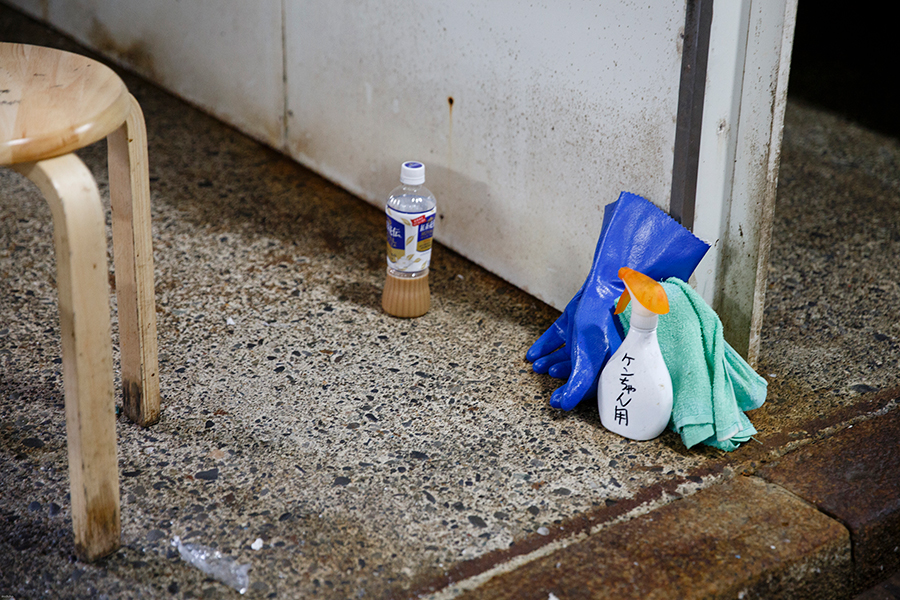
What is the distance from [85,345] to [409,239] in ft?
3.33

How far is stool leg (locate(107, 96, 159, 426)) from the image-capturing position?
5.02 ft

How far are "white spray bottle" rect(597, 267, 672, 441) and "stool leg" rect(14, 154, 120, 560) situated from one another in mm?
974

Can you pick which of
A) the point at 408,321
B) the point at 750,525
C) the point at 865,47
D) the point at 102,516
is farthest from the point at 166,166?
the point at 865,47

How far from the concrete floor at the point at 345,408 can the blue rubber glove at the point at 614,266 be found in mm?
107

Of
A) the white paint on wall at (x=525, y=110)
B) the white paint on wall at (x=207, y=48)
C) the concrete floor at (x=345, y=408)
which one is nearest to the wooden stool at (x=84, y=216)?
the concrete floor at (x=345, y=408)

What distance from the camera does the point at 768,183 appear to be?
1863 mm

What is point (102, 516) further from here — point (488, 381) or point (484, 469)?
point (488, 381)

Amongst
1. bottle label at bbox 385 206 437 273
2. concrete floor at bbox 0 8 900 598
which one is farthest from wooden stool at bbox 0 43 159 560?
bottle label at bbox 385 206 437 273

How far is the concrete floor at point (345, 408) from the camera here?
4.89ft

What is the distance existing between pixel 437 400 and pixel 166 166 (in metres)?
1.66

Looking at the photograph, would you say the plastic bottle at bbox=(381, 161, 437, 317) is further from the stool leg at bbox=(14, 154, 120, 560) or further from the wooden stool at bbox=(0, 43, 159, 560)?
the stool leg at bbox=(14, 154, 120, 560)

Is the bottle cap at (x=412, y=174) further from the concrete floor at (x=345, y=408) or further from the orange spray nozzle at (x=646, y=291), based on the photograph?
the orange spray nozzle at (x=646, y=291)

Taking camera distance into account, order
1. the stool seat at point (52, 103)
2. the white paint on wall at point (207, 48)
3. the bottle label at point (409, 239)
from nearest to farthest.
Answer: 1. the stool seat at point (52, 103)
2. the bottle label at point (409, 239)
3. the white paint on wall at point (207, 48)

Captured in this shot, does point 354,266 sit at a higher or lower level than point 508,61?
lower
